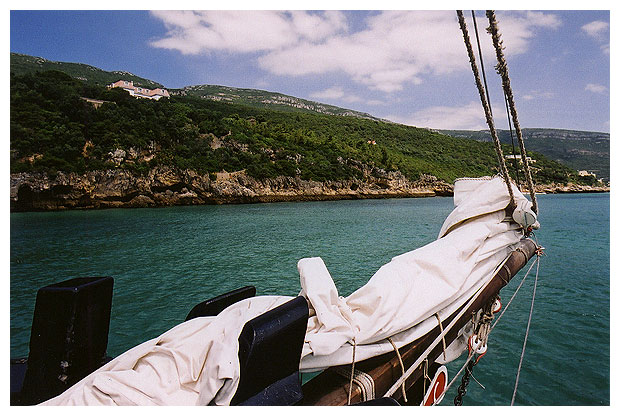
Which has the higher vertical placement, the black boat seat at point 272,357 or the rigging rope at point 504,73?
the rigging rope at point 504,73

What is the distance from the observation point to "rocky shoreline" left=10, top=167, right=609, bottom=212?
3217 cm

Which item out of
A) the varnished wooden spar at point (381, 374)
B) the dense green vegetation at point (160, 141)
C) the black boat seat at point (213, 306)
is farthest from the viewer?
the dense green vegetation at point (160, 141)

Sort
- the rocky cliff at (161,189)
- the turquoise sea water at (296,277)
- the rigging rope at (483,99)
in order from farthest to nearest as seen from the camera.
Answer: the rocky cliff at (161,189)
the turquoise sea water at (296,277)
the rigging rope at (483,99)

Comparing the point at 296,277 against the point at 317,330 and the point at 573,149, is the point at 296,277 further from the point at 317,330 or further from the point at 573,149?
the point at 573,149

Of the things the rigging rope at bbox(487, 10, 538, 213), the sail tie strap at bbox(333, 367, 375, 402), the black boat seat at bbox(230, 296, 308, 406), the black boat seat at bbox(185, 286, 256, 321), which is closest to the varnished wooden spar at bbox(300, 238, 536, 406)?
the sail tie strap at bbox(333, 367, 375, 402)

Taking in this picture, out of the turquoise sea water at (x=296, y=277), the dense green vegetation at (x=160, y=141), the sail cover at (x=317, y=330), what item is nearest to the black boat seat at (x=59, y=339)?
the sail cover at (x=317, y=330)

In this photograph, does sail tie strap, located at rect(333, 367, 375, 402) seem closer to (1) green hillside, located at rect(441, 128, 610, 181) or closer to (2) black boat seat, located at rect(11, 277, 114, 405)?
(2) black boat seat, located at rect(11, 277, 114, 405)

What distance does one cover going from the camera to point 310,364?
1827 mm

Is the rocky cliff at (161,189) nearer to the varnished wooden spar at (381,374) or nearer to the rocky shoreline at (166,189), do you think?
the rocky shoreline at (166,189)

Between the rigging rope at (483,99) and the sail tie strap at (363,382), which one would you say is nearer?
the sail tie strap at (363,382)

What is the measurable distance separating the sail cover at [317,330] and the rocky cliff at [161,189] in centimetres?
3757

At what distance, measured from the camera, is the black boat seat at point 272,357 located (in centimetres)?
155
